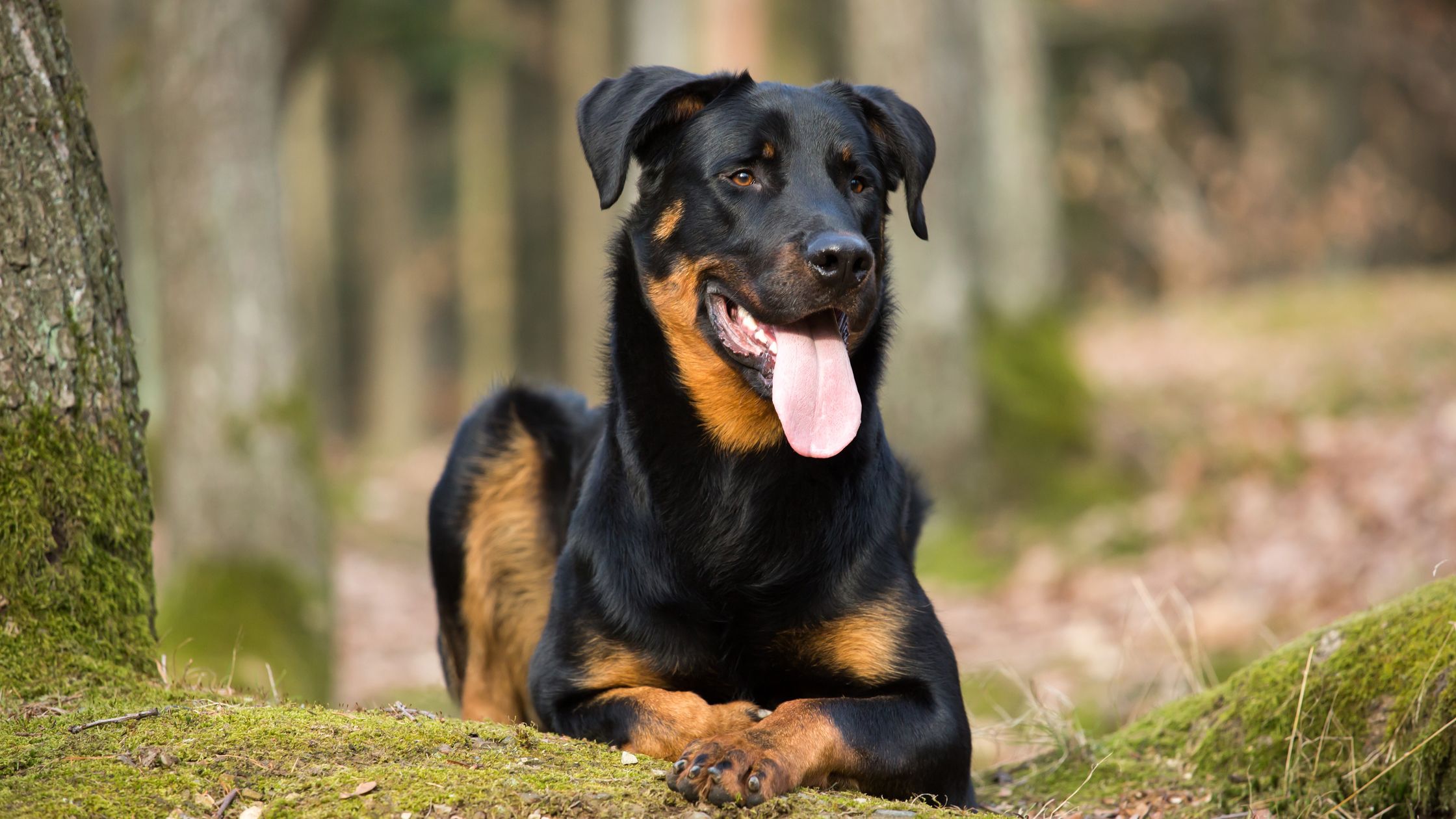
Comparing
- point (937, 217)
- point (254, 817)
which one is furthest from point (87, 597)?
point (937, 217)

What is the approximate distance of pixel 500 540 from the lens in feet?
17.5

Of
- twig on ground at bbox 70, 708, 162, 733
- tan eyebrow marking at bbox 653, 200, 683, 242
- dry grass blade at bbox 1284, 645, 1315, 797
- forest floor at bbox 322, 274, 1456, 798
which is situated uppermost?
tan eyebrow marking at bbox 653, 200, 683, 242

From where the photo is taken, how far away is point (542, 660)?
411 centimetres

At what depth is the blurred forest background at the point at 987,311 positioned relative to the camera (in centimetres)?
776

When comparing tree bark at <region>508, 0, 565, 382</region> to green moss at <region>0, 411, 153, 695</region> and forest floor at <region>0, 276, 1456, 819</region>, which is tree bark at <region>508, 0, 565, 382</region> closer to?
forest floor at <region>0, 276, 1456, 819</region>

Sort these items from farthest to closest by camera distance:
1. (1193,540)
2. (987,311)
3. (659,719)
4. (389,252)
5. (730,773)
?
(389,252) → (987,311) → (1193,540) → (659,719) → (730,773)

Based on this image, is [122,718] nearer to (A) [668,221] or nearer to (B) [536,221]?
(A) [668,221]

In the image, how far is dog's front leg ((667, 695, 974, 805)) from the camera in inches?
121

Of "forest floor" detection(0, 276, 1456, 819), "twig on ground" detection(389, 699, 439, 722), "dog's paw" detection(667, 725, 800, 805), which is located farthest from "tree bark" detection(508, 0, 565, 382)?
"dog's paw" detection(667, 725, 800, 805)

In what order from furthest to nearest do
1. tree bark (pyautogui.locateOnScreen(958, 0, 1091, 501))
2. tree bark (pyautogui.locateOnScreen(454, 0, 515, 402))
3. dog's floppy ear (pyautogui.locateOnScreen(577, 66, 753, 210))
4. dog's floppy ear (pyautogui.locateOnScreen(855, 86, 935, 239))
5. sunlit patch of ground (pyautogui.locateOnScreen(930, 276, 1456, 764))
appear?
tree bark (pyautogui.locateOnScreen(454, 0, 515, 402)) < tree bark (pyautogui.locateOnScreen(958, 0, 1091, 501)) < sunlit patch of ground (pyautogui.locateOnScreen(930, 276, 1456, 764)) < dog's floppy ear (pyautogui.locateOnScreen(855, 86, 935, 239)) < dog's floppy ear (pyautogui.locateOnScreen(577, 66, 753, 210))

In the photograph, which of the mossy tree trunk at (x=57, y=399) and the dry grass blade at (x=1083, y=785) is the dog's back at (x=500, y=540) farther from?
the dry grass blade at (x=1083, y=785)

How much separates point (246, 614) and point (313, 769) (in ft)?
16.4

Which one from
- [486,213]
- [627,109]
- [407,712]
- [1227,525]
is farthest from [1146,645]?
[486,213]

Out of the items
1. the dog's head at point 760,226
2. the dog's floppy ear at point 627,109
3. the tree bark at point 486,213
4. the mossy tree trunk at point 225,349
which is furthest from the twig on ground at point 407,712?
the tree bark at point 486,213
